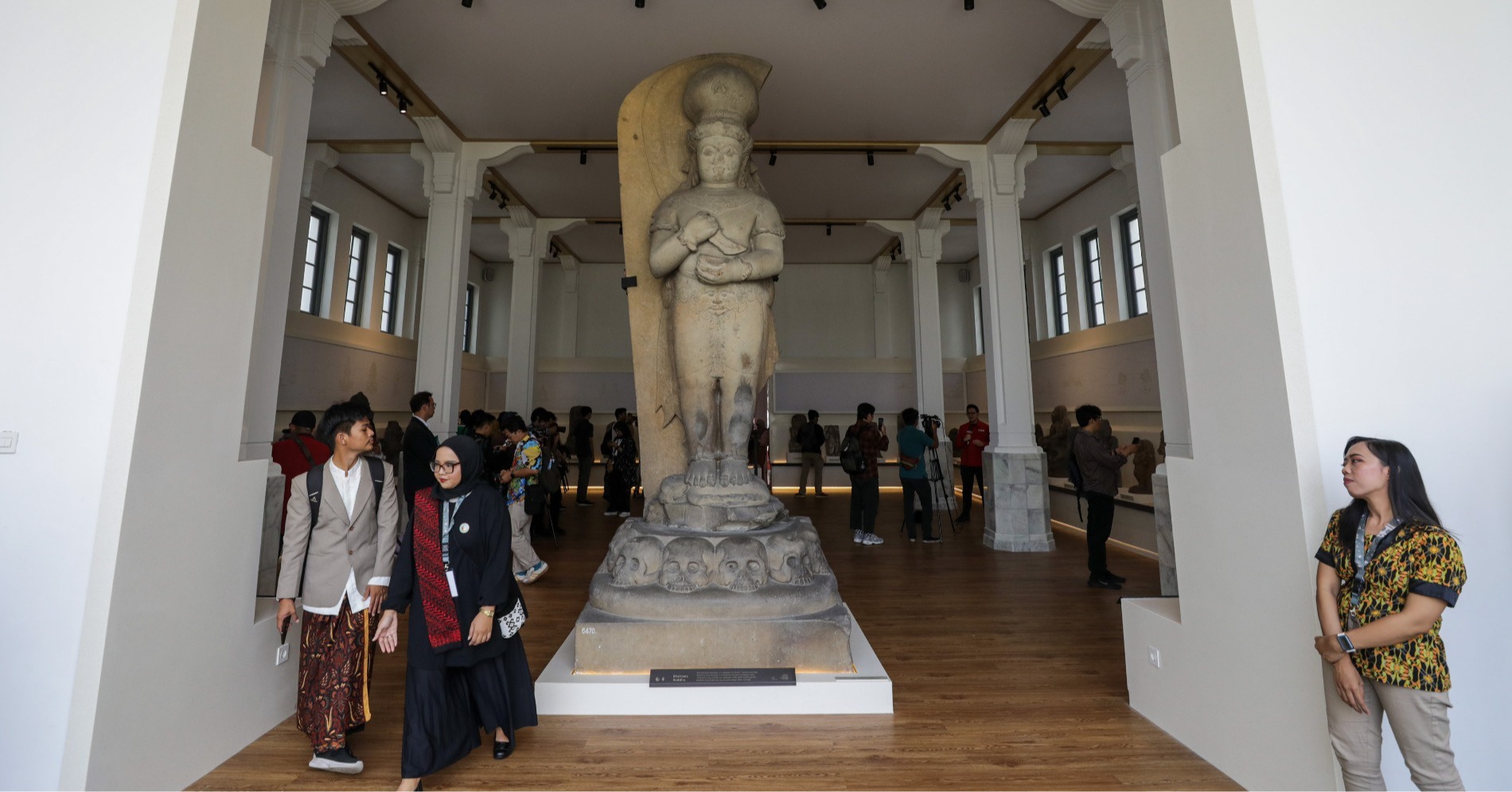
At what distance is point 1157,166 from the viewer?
380cm

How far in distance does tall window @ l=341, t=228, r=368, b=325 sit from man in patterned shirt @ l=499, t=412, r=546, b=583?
677 cm

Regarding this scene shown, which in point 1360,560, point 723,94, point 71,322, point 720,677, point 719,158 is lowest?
point 720,677

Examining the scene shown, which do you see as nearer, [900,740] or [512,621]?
[512,621]

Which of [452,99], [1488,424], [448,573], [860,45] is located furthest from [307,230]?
[1488,424]

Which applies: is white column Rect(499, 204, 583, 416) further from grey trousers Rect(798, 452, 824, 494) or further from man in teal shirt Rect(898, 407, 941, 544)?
man in teal shirt Rect(898, 407, 941, 544)

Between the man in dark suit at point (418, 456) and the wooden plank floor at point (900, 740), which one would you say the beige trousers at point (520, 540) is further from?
the wooden plank floor at point (900, 740)

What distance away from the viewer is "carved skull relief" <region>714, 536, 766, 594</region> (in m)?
2.94

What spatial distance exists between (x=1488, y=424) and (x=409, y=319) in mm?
12787

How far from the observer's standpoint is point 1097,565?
4973mm

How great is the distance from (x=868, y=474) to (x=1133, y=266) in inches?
235

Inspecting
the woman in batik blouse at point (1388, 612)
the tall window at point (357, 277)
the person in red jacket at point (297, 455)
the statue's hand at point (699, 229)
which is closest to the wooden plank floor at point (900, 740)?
the woman in batik blouse at point (1388, 612)

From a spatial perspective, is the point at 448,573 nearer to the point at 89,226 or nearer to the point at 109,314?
the point at 109,314

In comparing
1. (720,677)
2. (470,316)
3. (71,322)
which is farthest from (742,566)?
(470,316)

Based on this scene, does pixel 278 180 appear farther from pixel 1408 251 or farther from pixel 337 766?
pixel 1408 251
